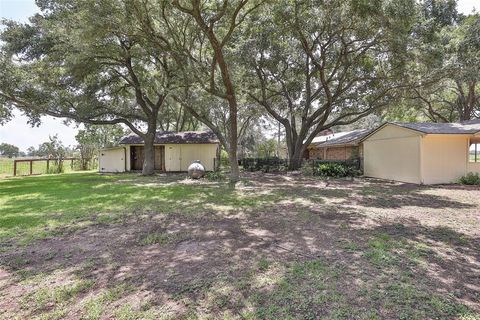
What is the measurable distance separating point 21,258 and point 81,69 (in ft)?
39.4

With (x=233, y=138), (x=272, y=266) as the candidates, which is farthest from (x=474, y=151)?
(x=272, y=266)

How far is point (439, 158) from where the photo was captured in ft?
39.8

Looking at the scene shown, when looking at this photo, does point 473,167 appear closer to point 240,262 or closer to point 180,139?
point 240,262

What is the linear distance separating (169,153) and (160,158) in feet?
4.19

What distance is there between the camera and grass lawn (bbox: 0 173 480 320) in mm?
2752

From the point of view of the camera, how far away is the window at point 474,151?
12.3 meters

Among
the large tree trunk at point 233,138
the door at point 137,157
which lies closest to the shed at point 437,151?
the large tree trunk at point 233,138

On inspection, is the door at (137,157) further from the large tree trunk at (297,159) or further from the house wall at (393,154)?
the house wall at (393,154)

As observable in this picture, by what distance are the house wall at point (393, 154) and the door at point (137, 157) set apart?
49.8 feet

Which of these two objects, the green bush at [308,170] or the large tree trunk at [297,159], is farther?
Answer: the large tree trunk at [297,159]

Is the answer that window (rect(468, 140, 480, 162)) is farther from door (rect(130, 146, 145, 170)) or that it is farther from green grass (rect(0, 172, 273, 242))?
door (rect(130, 146, 145, 170))

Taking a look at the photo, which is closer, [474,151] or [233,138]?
[474,151]

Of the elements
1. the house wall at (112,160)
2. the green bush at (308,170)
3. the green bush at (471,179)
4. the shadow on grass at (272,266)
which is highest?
the house wall at (112,160)

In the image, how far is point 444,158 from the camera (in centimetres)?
1220
